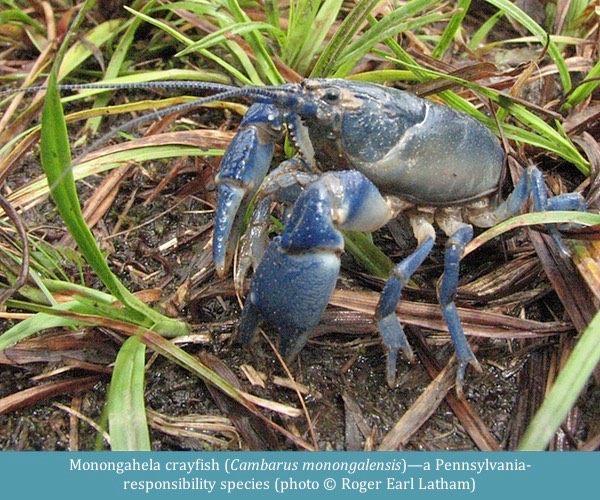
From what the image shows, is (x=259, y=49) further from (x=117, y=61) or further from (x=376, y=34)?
(x=117, y=61)

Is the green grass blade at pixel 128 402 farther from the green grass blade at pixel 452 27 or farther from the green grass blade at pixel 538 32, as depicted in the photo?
the green grass blade at pixel 538 32

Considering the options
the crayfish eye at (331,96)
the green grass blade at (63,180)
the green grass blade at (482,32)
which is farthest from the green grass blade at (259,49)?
the green grass blade at (63,180)

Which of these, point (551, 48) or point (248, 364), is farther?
point (551, 48)

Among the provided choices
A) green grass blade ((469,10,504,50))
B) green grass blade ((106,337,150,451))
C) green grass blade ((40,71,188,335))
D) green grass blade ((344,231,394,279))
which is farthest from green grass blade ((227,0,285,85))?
green grass blade ((106,337,150,451))

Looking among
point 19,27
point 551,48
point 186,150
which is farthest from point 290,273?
point 19,27

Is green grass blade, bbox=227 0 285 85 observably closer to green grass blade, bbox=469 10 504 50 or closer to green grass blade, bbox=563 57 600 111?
green grass blade, bbox=469 10 504 50

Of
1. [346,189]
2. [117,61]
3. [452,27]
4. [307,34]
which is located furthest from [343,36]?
[117,61]

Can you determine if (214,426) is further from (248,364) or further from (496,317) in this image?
(496,317)
